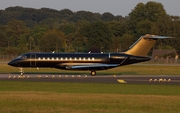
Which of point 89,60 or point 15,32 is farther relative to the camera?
point 15,32

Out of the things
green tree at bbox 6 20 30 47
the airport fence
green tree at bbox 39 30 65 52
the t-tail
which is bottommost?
the airport fence

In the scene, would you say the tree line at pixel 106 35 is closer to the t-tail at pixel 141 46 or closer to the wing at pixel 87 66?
the wing at pixel 87 66

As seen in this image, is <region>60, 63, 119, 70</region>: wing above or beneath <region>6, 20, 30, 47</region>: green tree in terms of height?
beneath

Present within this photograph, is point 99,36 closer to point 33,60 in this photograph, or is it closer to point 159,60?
point 159,60

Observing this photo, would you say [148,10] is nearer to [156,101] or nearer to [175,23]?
[175,23]

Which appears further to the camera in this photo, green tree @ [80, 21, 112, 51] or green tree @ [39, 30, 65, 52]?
green tree @ [80, 21, 112, 51]

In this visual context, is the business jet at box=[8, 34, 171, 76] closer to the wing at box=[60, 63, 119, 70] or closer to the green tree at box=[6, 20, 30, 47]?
the wing at box=[60, 63, 119, 70]

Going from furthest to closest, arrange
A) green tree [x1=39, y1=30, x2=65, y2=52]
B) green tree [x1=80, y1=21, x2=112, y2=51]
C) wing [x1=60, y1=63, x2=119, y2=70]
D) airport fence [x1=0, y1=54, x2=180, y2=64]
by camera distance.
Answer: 1. green tree [x1=80, y1=21, x2=112, y2=51]
2. green tree [x1=39, y1=30, x2=65, y2=52]
3. airport fence [x1=0, y1=54, x2=180, y2=64]
4. wing [x1=60, y1=63, x2=119, y2=70]

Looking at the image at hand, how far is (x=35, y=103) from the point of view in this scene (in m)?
23.0

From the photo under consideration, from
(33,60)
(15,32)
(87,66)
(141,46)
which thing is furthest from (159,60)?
(15,32)

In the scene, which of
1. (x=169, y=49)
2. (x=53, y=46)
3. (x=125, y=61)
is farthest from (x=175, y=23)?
(x=125, y=61)

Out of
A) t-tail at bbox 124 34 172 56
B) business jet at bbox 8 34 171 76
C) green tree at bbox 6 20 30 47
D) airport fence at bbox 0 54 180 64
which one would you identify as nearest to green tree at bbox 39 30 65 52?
airport fence at bbox 0 54 180 64

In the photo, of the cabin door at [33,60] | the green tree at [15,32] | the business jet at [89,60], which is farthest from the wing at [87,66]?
the green tree at [15,32]

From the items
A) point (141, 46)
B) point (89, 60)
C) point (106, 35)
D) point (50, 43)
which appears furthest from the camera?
point (106, 35)
